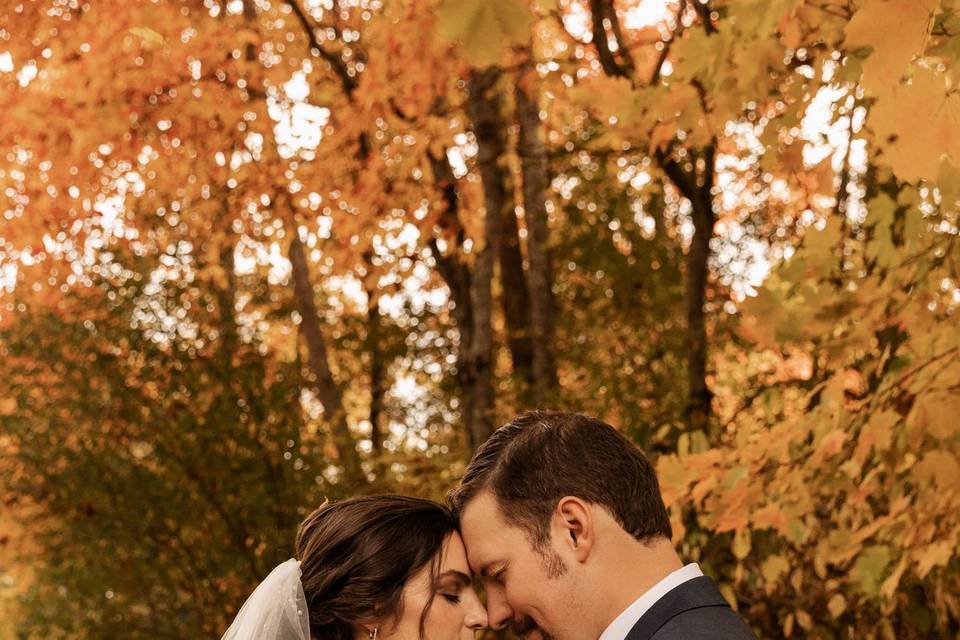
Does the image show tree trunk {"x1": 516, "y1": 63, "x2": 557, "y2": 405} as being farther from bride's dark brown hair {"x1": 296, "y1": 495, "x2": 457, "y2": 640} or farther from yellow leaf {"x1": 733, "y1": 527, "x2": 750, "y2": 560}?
bride's dark brown hair {"x1": 296, "y1": 495, "x2": 457, "y2": 640}

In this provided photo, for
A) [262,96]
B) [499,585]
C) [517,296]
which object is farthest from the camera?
[517,296]

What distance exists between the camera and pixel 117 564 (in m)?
8.29

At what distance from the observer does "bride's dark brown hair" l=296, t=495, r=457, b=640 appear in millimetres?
2908

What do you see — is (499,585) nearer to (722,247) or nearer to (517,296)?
(517,296)

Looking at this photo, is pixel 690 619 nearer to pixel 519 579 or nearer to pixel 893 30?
pixel 519 579

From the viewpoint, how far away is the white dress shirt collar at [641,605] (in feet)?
7.95

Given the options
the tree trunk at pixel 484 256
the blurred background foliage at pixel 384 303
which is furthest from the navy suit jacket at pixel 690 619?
the tree trunk at pixel 484 256

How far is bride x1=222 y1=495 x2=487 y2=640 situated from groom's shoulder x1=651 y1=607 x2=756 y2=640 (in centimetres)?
65

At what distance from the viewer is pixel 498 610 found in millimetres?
2648

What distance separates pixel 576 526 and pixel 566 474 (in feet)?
0.38

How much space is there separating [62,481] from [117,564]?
79 cm

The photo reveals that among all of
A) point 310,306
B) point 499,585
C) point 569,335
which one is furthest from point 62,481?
point 499,585

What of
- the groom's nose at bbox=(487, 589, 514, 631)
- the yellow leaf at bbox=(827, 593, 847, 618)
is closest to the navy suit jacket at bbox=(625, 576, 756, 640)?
the groom's nose at bbox=(487, 589, 514, 631)

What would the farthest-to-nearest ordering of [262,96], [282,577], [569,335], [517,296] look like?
1. [569,335]
2. [517,296]
3. [262,96]
4. [282,577]
